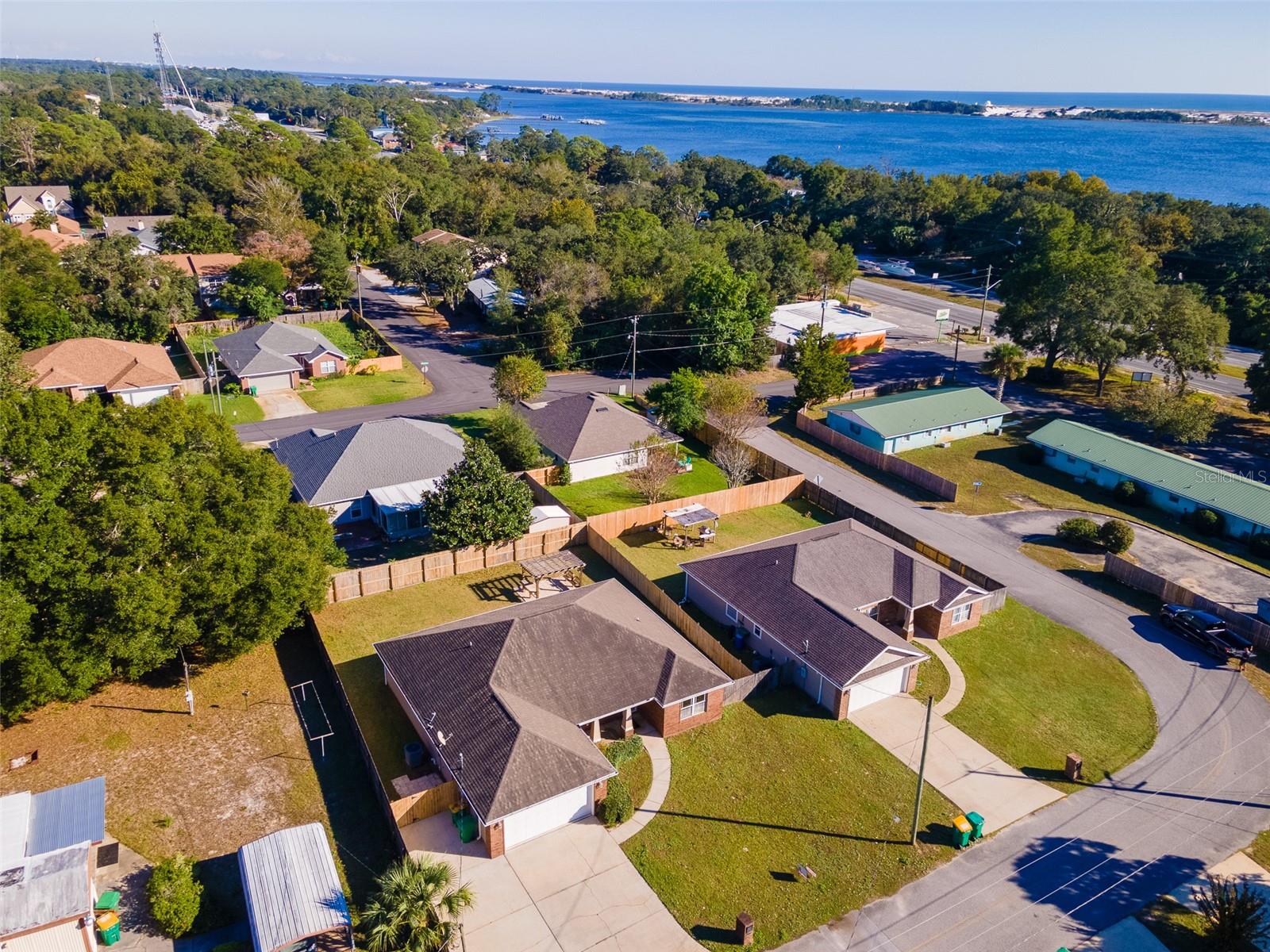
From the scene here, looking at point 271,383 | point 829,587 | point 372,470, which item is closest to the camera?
point 829,587

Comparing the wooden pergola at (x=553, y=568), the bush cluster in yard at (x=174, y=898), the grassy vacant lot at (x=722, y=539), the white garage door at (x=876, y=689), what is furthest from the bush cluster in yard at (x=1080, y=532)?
the bush cluster in yard at (x=174, y=898)

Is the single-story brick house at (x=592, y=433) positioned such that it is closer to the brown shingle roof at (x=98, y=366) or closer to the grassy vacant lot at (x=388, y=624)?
the grassy vacant lot at (x=388, y=624)

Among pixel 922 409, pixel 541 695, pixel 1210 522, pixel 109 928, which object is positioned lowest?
pixel 109 928

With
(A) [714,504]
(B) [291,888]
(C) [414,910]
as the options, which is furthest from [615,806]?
(A) [714,504]

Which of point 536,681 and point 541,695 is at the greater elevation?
point 536,681

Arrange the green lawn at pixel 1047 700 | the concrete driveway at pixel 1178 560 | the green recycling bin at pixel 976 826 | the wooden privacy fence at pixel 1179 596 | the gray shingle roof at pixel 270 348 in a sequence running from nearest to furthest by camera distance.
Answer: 1. the green recycling bin at pixel 976 826
2. the green lawn at pixel 1047 700
3. the wooden privacy fence at pixel 1179 596
4. the concrete driveway at pixel 1178 560
5. the gray shingle roof at pixel 270 348

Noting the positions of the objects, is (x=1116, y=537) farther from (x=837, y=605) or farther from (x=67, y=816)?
(x=67, y=816)

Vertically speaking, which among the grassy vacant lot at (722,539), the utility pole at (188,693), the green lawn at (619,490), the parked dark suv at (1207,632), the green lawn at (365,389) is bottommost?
the green lawn at (365,389)

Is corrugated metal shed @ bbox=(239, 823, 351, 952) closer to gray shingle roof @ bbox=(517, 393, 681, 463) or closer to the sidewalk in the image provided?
the sidewalk
